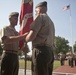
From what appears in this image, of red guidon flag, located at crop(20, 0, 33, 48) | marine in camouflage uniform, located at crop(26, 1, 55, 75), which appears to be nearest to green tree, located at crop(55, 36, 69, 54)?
red guidon flag, located at crop(20, 0, 33, 48)

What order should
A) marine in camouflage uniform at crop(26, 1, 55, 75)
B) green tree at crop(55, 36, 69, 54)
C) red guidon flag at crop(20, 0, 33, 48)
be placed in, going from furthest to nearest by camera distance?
green tree at crop(55, 36, 69, 54) → red guidon flag at crop(20, 0, 33, 48) → marine in camouflage uniform at crop(26, 1, 55, 75)

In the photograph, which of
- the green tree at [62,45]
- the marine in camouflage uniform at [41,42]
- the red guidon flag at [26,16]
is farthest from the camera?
the green tree at [62,45]

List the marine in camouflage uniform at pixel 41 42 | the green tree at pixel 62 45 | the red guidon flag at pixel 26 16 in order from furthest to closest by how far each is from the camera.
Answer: the green tree at pixel 62 45, the red guidon flag at pixel 26 16, the marine in camouflage uniform at pixel 41 42

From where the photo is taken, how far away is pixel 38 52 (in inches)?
155

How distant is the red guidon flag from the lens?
581cm

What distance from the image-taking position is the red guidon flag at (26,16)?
5812 mm

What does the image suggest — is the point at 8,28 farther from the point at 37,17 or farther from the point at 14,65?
the point at 37,17

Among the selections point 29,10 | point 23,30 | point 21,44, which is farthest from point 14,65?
point 29,10

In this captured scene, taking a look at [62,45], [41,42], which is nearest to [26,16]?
[41,42]

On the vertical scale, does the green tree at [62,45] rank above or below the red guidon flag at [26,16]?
above

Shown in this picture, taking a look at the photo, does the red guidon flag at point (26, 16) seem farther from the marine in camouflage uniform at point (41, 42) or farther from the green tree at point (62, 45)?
the green tree at point (62, 45)

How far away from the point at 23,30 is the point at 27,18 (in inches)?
13.5

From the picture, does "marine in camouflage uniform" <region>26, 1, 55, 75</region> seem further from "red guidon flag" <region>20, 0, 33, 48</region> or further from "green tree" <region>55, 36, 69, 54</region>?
"green tree" <region>55, 36, 69, 54</region>

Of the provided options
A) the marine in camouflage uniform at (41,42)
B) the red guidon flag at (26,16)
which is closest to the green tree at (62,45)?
the red guidon flag at (26,16)
